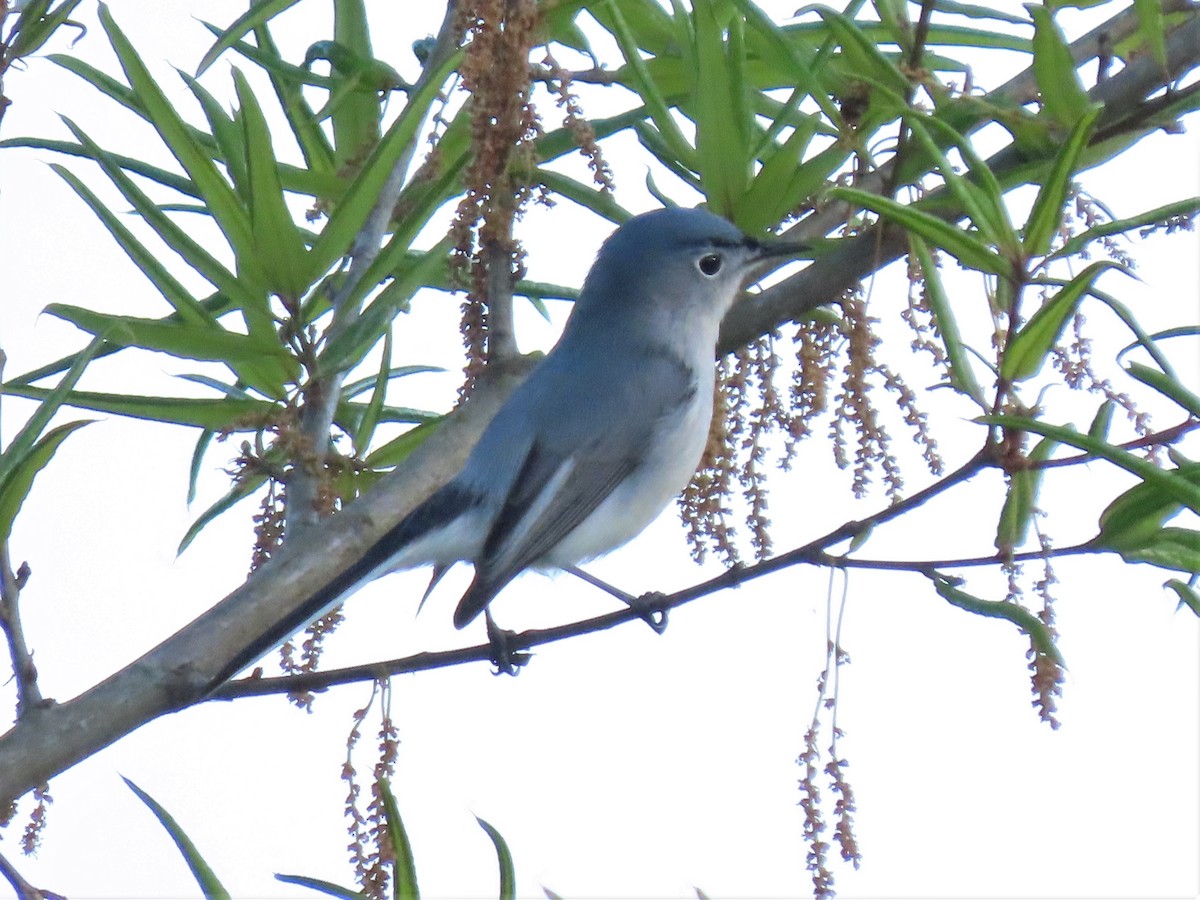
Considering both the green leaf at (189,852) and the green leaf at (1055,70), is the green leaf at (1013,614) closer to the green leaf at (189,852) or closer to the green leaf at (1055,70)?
the green leaf at (1055,70)

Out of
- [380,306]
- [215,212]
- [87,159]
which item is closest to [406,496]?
[380,306]

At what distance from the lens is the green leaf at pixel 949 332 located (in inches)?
42.6

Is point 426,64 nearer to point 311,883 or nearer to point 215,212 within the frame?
point 215,212

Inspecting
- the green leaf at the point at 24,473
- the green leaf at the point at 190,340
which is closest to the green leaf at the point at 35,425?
the green leaf at the point at 24,473

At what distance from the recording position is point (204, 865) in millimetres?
1134

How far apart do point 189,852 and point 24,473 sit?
308 mm

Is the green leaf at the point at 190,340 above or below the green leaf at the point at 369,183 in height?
below

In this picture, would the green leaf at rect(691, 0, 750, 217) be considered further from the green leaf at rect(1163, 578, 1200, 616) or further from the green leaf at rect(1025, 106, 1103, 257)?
the green leaf at rect(1163, 578, 1200, 616)

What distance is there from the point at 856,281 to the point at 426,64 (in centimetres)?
48

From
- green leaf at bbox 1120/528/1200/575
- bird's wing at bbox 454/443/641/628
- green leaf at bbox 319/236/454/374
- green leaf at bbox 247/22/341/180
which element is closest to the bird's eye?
bird's wing at bbox 454/443/641/628

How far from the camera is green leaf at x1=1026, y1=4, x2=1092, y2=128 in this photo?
127 cm

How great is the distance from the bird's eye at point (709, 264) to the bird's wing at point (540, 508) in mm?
292

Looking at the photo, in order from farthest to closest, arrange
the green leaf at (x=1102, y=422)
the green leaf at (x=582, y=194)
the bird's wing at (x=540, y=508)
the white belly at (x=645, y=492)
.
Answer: the white belly at (x=645, y=492) < the bird's wing at (x=540, y=508) < the green leaf at (x=582, y=194) < the green leaf at (x=1102, y=422)

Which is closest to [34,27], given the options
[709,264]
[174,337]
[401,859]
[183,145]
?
[183,145]
